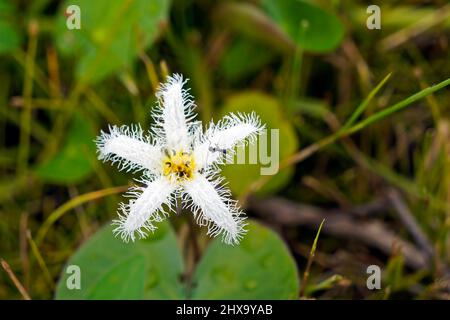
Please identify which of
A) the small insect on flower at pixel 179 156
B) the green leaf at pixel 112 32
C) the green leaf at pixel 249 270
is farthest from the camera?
the green leaf at pixel 112 32

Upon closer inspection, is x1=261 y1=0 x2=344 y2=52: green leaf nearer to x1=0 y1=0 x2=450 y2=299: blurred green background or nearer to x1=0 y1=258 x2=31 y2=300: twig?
x1=0 y1=0 x2=450 y2=299: blurred green background

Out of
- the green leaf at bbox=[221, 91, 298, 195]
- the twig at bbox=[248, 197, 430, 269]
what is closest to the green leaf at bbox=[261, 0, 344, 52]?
the green leaf at bbox=[221, 91, 298, 195]

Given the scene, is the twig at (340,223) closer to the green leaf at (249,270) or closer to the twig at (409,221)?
the twig at (409,221)

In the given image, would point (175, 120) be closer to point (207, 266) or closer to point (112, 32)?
point (207, 266)

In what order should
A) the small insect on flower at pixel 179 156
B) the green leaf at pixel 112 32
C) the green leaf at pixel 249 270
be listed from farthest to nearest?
the green leaf at pixel 112 32
the green leaf at pixel 249 270
the small insect on flower at pixel 179 156

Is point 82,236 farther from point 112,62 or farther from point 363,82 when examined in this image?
point 363,82

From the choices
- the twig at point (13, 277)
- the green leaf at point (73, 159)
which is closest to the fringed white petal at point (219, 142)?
the twig at point (13, 277)
